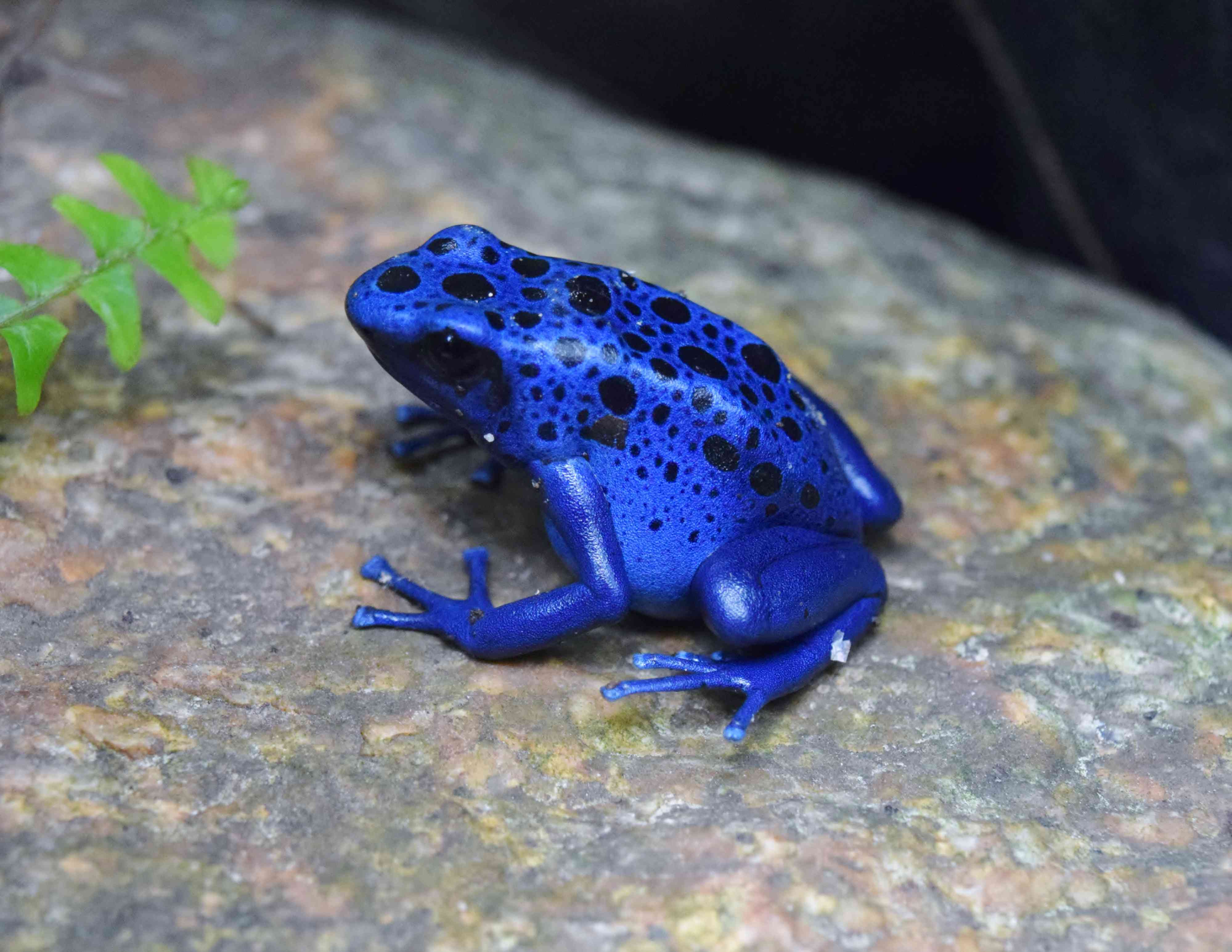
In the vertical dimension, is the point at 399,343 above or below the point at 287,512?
above

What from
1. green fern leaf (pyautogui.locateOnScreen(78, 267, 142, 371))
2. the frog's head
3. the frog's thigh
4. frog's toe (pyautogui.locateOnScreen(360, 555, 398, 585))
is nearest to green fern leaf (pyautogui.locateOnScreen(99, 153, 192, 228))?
green fern leaf (pyautogui.locateOnScreen(78, 267, 142, 371))

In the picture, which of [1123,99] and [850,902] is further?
[1123,99]

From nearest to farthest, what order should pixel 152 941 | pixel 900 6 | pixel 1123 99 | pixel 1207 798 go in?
1. pixel 152 941
2. pixel 1207 798
3. pixel 1123 99
4. pixel 900 6

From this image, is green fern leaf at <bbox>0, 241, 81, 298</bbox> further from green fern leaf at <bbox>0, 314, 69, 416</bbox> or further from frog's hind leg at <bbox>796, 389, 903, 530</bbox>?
frog's hind leg at <bbox>796, 389, 903, 530</bbox>

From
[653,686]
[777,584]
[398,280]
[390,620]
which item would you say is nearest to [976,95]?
[777,584]

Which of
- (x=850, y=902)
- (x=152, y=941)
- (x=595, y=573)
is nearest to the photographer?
(x=152, y=941)

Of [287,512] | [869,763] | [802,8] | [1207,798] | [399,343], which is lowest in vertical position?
[287,512]

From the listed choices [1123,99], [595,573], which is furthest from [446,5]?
[595,573]

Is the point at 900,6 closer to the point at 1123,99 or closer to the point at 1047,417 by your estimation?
the point at 1123,99
